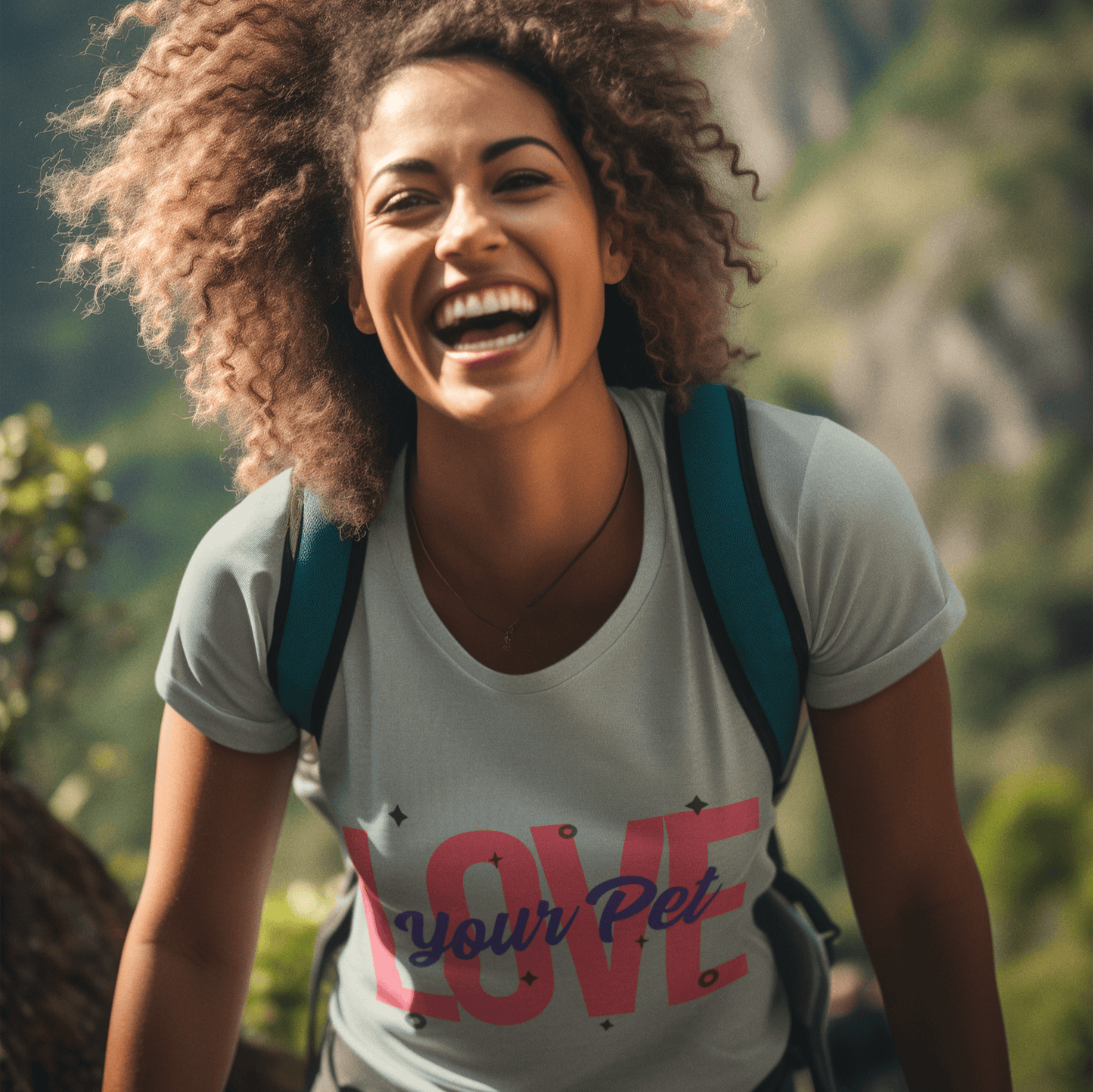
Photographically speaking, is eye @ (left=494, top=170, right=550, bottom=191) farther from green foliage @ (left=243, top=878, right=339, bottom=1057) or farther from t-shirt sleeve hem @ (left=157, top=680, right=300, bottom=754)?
green foliage @ (left=243, top=878, right=339, bottom=1057)

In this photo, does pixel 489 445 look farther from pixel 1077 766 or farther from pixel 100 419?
pixel 100 419

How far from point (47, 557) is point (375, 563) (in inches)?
63.9

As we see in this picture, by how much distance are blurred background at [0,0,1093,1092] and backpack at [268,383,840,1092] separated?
1730 mm

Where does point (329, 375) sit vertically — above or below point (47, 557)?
above

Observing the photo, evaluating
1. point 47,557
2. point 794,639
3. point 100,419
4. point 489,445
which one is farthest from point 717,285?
point 100,419

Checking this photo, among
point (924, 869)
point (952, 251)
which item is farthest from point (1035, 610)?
point (924, 869)

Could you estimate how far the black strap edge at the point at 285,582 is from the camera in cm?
107

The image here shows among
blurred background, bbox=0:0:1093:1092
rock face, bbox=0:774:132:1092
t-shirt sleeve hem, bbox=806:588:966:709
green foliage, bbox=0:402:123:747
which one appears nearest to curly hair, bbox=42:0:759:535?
t-shirt sleeve hem, bbox=806:588:966:709

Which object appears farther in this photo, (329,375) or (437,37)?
(329,375)

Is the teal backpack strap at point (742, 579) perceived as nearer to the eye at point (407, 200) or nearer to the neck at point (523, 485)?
the neck at point (523, 485)

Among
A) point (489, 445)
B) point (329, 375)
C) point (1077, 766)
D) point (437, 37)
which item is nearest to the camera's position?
point (437, 37)

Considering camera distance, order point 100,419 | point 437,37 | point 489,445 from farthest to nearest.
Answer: point 100,419 → point 489,445 → point 437,37

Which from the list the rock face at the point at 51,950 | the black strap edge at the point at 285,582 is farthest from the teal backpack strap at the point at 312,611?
the rock face at the point at 51,950

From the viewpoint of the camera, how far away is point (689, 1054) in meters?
1.14
